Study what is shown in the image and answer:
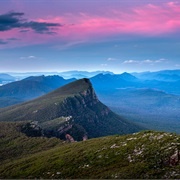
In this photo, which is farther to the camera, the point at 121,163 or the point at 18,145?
the point at 18,145

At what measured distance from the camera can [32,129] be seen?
16250 cm

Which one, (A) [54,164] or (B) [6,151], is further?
(B) [6,151]

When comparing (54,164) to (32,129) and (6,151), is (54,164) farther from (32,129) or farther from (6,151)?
(32,129)

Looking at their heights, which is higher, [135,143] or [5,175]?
[135,143]

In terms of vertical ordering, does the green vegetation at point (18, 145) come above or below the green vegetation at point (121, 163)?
below

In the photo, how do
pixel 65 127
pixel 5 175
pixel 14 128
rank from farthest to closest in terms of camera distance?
pixel 65 127 < pixel 14 128 < pixel 5 175

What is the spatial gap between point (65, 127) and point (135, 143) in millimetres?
141827

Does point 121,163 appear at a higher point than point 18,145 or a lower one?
higher

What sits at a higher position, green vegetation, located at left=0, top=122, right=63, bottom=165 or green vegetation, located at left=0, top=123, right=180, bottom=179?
green vegetation, located at left=0, top=123, right=180, bottom=179

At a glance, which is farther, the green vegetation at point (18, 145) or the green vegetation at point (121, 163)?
the green vegetation at point (18, 145)

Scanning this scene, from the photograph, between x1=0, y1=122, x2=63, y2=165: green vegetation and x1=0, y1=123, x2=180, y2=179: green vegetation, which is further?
x1=0, y1=122, x2=63, y2=165: green vegetation

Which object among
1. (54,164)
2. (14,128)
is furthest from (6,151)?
(54,164)

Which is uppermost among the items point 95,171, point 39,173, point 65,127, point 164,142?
point 164,142

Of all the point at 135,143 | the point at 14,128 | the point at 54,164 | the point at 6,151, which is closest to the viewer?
the point at 135,143
